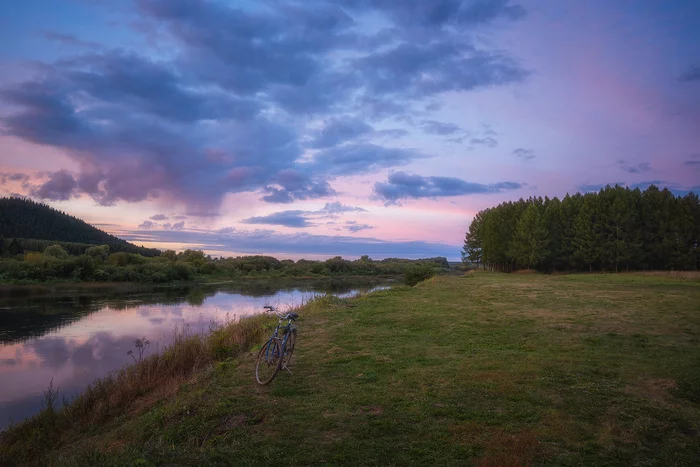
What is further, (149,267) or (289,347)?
(149,267)

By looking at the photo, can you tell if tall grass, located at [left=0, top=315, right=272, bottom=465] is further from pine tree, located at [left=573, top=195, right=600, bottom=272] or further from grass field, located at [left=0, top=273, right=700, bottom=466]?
pine tree, located at [left=573, top=195, right=600, bottom=272]

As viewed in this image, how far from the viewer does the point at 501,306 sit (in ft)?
55.1

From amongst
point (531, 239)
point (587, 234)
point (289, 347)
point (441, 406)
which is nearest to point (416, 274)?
point (531, 239)

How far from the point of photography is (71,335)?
736 inches

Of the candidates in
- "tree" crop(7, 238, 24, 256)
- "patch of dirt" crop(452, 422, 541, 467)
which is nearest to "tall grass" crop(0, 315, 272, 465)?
"patch of dirt" crop(452, 422, 541, 467)

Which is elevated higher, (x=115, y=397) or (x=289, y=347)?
(x=289, y=347)

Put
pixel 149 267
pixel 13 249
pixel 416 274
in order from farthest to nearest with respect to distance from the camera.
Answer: pixel 13 249
pixel 149 267
pixel 416 274

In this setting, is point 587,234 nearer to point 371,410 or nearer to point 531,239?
point 531,239

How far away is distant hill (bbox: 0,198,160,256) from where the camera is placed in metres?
94.2

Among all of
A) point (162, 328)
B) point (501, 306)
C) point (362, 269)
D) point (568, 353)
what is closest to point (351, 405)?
point (568, 353)

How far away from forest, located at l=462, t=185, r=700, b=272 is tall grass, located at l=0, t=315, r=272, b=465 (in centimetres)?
4858

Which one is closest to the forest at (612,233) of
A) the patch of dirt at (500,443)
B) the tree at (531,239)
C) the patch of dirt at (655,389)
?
the tree at (531,239)

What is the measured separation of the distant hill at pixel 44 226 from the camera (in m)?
94.2

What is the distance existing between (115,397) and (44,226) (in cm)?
12226
